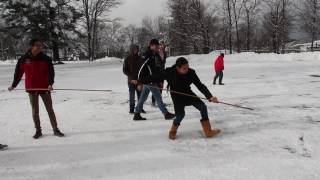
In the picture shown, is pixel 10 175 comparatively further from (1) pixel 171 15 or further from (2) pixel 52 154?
(1) pixel 171 15

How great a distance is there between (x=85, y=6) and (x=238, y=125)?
47.0 meters

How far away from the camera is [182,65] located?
634 cm

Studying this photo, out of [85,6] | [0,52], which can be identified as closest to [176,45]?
[85,6]

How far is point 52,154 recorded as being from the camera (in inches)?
242

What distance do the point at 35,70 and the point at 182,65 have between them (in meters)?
2.63

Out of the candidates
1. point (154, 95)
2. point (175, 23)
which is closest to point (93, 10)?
point (175, 23)

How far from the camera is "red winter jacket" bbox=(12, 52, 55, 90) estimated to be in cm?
680

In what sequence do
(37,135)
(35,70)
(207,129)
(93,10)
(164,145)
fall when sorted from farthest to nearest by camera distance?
(93,10) < (37,135) < (35,70) < (207,129) < (164,145)

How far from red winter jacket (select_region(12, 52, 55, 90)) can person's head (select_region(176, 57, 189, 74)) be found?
92.3 inches

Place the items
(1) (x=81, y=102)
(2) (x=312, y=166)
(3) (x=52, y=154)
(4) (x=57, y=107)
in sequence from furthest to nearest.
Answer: (1) (x=81, y=102) → (4) (x=57, y=107) → (3) (x=52, y=154) → (2) (x=312, y=166)

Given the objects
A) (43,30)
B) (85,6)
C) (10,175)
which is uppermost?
(85,6)

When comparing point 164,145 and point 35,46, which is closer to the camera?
point 164,145

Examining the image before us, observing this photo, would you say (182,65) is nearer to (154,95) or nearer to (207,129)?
(207,129)

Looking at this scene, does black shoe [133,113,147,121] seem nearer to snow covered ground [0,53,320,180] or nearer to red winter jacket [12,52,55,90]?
snow covered ground [0,53,320,180]
